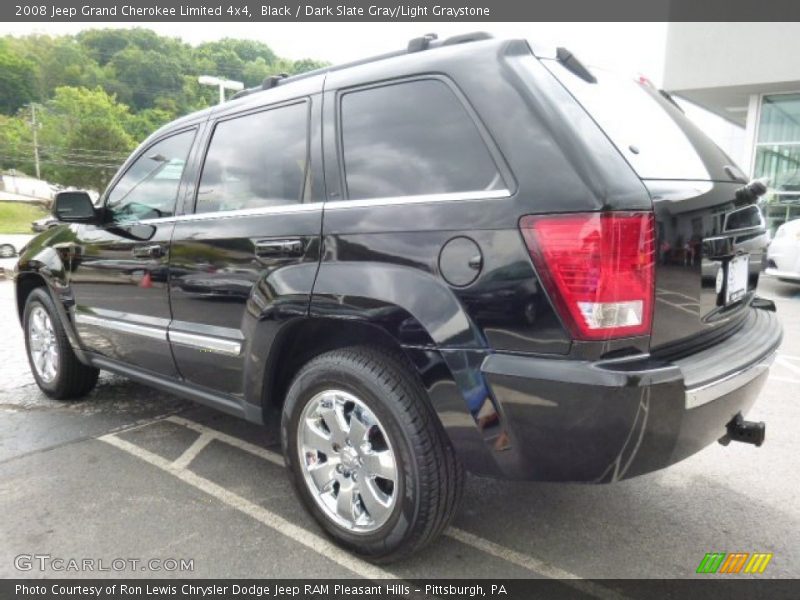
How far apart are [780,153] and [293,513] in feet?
52.7

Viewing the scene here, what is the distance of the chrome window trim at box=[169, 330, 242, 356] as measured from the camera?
8.96 feet

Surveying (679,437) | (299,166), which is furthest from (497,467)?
(299,166)

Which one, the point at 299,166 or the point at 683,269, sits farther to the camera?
the point at 299,166

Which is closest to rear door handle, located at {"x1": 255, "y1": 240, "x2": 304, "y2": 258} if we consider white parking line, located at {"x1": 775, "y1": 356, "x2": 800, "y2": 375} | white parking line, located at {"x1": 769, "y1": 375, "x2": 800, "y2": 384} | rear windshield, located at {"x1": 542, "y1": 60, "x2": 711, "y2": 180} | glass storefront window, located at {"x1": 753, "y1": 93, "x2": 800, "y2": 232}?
rear windshield, located at {"x1": 542, "y1": 60, "x2": 711, "y2": 180}

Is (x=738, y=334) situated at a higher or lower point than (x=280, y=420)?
higher

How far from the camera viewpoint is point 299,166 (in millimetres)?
2545

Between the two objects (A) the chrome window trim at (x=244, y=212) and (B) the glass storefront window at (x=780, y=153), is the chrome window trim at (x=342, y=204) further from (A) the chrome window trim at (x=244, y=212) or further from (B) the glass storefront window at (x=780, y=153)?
(B) the glass storefront window at (x=780, y=153)

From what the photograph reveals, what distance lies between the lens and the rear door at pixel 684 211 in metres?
1.88

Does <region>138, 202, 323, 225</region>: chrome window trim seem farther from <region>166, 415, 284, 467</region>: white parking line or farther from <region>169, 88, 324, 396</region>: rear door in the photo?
<region>166, 415, 284, 467</region>: white parking line

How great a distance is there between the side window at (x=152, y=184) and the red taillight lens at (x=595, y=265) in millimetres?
2213

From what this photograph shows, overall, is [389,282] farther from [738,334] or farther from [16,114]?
[16,114]

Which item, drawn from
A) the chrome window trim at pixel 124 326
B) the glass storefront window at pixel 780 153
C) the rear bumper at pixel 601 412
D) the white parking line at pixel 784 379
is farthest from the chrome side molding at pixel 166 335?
the glass storefront window at pixel 780 153

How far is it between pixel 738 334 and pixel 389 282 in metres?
1.45

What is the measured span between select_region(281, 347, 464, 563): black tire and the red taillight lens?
0.63 metres
